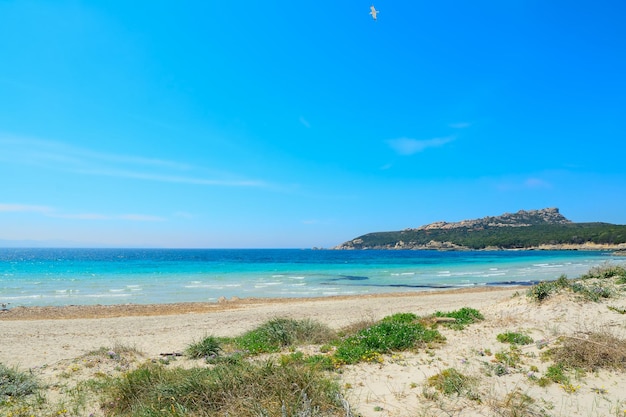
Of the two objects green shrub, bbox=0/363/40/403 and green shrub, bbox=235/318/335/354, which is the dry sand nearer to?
green shrub, bbox=0/363/40/403

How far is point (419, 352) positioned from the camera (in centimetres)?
876

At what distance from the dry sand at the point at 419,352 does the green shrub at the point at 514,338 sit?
9.7 inches

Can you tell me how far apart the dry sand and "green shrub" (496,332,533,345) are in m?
0.25

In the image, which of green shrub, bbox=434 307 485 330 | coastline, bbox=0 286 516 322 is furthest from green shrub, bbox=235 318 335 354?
coastline, bbox=0 286 516 322

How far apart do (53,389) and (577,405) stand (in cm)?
913

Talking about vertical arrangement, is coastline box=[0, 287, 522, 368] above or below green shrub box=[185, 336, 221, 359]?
below

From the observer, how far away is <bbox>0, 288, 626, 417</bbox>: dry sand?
5.94 meters

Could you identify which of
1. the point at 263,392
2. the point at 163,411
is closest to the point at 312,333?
the point at 263,392

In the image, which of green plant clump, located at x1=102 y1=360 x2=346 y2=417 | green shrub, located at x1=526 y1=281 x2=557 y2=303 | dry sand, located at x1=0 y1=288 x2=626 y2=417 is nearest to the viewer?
green plant clump, located at x1=102 y1=360 x2=346 y2=417

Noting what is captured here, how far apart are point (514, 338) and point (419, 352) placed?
2728 millimetres

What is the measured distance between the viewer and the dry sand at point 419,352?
5941 millimetres

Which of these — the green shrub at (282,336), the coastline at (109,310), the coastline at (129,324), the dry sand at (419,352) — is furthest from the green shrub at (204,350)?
the coastline at (109,310)

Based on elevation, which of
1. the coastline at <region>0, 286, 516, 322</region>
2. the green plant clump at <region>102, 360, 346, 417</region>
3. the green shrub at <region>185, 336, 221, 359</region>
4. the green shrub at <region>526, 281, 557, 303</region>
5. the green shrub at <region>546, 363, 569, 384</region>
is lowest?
the coastline at <region>0, 286, 516, 322</region>

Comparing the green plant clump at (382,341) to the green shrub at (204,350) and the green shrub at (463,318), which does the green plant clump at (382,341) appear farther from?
the green shrub at (204,350)
